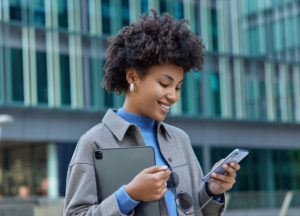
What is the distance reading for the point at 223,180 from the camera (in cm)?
218

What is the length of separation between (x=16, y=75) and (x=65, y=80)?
2.00m

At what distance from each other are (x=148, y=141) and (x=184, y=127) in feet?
64.6

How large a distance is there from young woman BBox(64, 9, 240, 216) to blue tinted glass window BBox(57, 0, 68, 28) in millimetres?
17750

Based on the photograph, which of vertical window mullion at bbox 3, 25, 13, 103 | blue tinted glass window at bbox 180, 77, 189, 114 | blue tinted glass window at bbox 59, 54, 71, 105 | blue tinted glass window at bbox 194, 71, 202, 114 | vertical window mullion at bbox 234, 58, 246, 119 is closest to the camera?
vertical window mullion at bbox 3, 25, 13, 103

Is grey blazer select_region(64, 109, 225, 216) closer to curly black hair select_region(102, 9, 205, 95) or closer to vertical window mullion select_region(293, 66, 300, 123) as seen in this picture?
curly black hair select_region(102, 9, 205, 95)

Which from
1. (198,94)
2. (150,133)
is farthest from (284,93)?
(150,133)

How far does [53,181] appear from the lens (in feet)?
63.7

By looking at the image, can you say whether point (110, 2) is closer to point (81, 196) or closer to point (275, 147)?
point (275, 147)

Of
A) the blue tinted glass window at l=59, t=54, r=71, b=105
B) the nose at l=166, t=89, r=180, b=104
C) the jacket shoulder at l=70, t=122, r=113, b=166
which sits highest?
the blue tinted glass window at l=59, t=54, r=71, b=105

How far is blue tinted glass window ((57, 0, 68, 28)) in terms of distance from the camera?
19.4 metres

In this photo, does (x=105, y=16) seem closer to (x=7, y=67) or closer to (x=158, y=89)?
(x=7, y=67)

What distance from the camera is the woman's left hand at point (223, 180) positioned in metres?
2.10

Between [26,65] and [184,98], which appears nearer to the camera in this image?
[26,65]

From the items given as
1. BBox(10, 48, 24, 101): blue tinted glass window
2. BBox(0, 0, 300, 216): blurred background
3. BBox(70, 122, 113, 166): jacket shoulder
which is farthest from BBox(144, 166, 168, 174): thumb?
BBox(10, 48, 24, 101): blue tinted glass window
